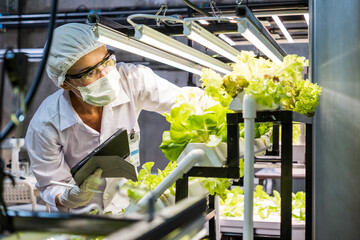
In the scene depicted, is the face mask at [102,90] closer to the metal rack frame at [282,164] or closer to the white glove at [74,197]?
the white glove at [74,197]

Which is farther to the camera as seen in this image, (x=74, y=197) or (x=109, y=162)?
(x=74, y=197)

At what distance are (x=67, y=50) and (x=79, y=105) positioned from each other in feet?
1.74

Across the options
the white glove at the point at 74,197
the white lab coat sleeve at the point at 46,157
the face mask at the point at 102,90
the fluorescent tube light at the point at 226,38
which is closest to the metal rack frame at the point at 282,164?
the white glove at the point at 74,197

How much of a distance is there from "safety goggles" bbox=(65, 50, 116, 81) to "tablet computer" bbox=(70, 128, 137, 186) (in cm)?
76

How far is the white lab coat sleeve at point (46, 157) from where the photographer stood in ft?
9.90

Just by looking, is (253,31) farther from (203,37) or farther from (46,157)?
(46,157)

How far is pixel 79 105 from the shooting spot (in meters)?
3.21

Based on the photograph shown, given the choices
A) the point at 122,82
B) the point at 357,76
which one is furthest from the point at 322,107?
the point at 122,82

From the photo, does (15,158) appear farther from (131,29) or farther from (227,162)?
(227,162)

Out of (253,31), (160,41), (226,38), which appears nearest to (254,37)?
(253,31)

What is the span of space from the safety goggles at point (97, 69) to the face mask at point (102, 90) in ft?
0.12

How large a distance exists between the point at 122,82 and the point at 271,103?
1.81 meters

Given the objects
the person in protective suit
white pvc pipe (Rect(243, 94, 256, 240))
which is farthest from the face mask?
white pvc pipe (Rect(243, 94, 256, 240))

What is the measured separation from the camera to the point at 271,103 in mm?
1639
